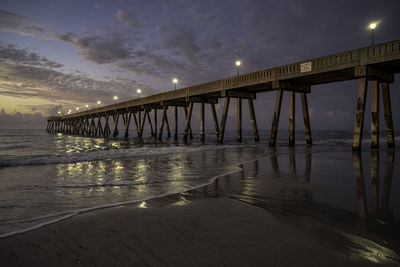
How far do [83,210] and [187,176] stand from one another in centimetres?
334

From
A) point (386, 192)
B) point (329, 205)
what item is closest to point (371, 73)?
point (386, 192)

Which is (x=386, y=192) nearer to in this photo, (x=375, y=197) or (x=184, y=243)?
(x=375, y=197)

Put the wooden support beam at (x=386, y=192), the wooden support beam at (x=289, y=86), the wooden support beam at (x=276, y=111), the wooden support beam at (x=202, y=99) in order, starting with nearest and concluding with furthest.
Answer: the wooden support beam at (x=386, y=192), the wooden support beam at (x=289, y=86), the wooden support beam at (x=276, y=111), the wooden support beam at (x=202, y=99)

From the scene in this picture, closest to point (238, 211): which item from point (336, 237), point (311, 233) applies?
point (311, 233)

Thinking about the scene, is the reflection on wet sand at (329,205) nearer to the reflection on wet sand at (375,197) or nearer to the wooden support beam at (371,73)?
the reflection on wet sand at (375,197)

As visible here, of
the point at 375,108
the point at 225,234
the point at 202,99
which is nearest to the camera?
the point at 225,234

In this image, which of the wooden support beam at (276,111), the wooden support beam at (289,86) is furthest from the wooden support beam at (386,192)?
the wooden support beam at (289,86)

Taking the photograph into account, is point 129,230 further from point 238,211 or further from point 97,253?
point 238,211

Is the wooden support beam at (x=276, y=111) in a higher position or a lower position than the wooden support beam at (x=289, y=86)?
lower

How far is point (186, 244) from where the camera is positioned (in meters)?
2.27

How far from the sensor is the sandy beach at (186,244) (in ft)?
6.45

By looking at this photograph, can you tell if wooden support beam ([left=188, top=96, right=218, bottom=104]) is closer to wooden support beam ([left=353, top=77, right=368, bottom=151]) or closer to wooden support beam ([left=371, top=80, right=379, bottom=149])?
wooden support beam ([left=353, top=77, right=368, bottom=151])

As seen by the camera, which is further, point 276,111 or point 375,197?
point 276,111

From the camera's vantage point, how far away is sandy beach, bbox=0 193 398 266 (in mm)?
1966
